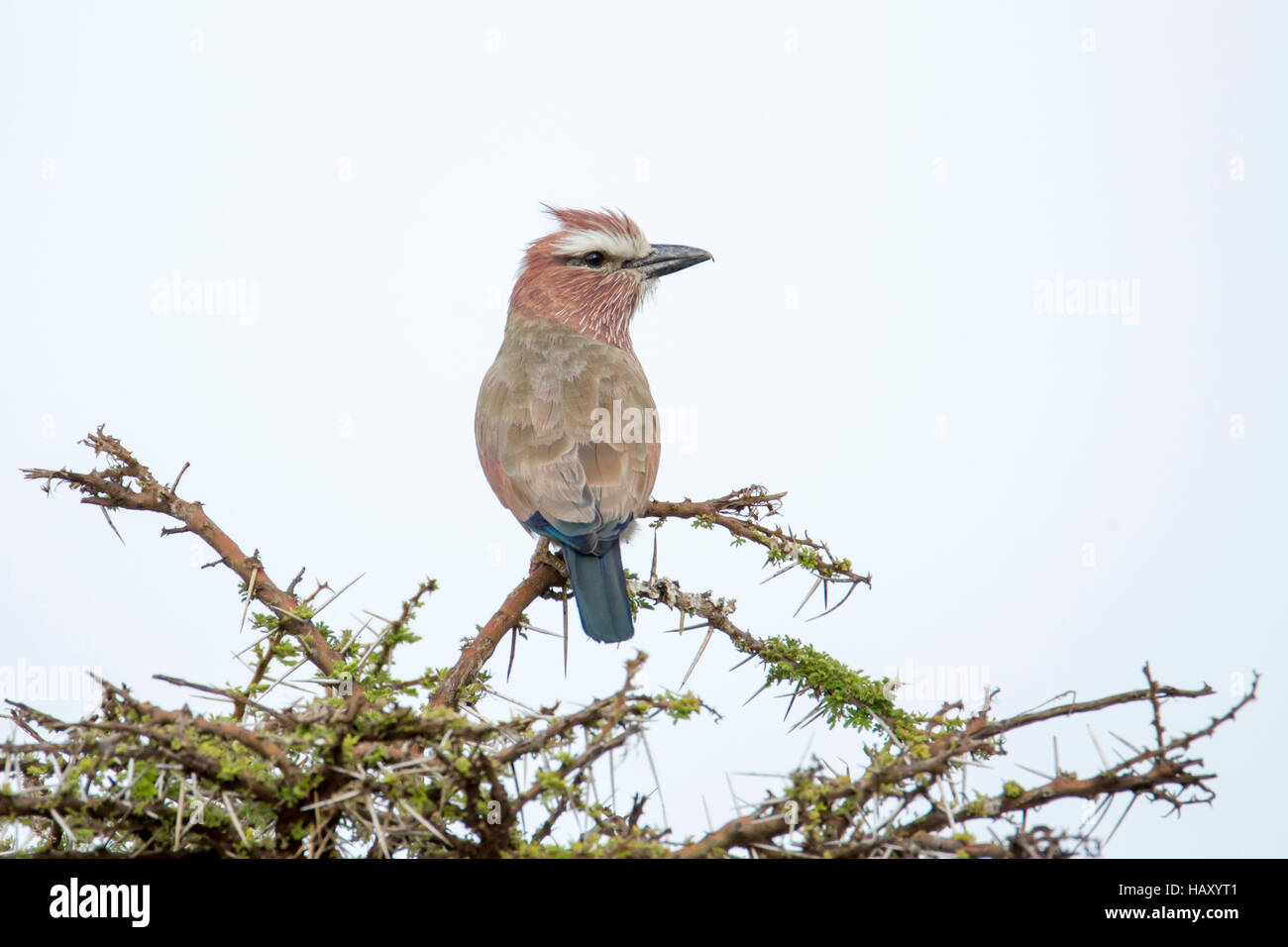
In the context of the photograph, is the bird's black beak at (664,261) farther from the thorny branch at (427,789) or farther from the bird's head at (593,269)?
the thorny branch at (427,789)

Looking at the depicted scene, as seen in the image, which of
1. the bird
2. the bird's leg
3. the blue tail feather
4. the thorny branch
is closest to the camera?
the thorny branch

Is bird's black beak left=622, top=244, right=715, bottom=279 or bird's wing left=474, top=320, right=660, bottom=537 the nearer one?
bird's wing left=474, top=320, right=660, bottom=537

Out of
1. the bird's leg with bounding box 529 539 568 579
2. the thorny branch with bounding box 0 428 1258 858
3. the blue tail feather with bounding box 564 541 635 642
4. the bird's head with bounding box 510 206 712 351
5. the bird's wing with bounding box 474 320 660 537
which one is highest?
the bird's head with bounding box 510 206 712 351

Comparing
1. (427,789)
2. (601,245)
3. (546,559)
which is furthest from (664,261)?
(427,789)

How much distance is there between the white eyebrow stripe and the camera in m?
5.68

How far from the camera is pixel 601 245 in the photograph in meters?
5.69

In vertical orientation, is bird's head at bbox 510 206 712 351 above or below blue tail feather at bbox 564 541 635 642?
above

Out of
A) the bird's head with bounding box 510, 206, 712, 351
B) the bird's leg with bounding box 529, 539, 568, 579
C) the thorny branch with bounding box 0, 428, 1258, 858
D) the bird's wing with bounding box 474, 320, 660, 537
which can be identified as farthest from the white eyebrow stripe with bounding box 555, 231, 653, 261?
the thorny branch with bounding box 0, 428, 1258, 858

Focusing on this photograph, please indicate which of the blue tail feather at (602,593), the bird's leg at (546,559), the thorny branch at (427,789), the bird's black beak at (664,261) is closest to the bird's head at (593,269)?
the bird's black beak at (664,261)

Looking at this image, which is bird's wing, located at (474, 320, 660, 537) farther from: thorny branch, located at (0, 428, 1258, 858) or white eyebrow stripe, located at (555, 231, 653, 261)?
thorny branch, located at (0, 428, 1258, 858)

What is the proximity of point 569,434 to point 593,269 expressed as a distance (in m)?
1.56

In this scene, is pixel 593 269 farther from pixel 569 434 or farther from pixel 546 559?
pixel 546 559
